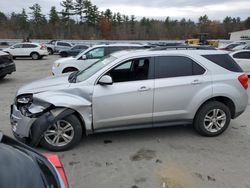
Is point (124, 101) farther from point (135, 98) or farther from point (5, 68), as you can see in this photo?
point (5, 68)

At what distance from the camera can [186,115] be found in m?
4.90

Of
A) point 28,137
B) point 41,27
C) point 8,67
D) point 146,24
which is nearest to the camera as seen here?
point 28,137

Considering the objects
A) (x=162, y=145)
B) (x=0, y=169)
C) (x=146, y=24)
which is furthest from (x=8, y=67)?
(x=146, y=24)

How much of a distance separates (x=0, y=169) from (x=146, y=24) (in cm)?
8859

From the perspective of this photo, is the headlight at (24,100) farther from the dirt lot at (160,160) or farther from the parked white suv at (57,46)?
the parked white suv at (57,46)

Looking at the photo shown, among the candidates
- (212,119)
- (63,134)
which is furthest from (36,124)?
(212,119)

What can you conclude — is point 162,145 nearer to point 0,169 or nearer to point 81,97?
point 81,97

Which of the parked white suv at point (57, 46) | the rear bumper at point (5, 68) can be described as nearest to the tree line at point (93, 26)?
the parked white suv at point (57, 46)

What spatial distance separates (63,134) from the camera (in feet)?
14.5

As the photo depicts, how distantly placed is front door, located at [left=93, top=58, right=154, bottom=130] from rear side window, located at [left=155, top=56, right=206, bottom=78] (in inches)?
7.0

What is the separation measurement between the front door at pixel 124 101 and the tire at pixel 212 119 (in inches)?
38.2

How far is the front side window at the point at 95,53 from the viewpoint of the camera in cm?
1087

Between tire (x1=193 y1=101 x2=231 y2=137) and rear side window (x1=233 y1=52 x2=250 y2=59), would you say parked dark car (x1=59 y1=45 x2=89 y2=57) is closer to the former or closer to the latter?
rear side window (x1=233 y1=52 x2=250 y2=59)

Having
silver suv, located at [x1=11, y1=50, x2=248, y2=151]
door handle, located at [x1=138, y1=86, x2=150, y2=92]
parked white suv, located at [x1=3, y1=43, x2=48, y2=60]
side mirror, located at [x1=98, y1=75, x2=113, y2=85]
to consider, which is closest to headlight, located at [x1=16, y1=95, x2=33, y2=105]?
silver suv, located at [x1=11, y1=50, x2=248, y2=151]
